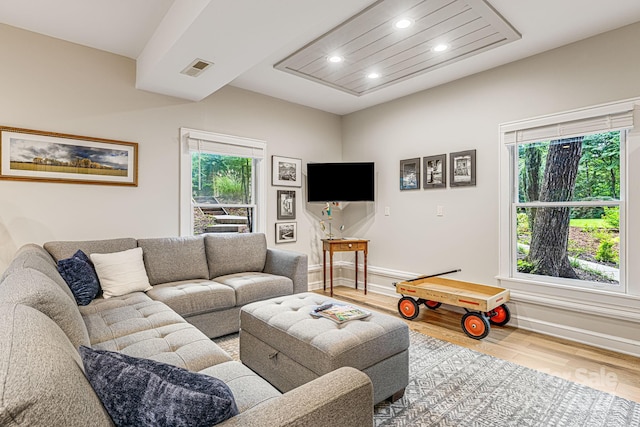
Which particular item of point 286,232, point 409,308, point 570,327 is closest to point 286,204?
point 286,232

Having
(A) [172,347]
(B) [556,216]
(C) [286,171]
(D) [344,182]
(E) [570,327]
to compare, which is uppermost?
(C) [286,171]

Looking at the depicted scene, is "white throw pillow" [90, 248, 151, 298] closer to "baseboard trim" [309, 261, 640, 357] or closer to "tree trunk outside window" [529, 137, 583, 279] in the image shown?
"baseboard trim" [309, 261, 640, 357]

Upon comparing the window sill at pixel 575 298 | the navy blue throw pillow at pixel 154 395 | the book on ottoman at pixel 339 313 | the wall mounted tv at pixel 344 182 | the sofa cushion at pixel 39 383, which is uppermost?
the wall mounted tv at pixel 344 182

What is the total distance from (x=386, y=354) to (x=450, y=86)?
3.20m

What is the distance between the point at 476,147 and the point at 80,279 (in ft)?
12.6

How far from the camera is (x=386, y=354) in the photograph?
1921mm

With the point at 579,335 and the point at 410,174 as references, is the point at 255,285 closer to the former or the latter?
the point at 410,174

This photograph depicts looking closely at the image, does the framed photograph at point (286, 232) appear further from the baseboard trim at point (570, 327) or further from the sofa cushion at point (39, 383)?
the sofa cushion at point (39, 383)

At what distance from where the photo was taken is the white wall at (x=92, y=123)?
282 cm

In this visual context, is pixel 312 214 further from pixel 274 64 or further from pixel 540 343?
pixel 540 343

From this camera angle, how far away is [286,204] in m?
4.57

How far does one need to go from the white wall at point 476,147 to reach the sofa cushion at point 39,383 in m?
3.58

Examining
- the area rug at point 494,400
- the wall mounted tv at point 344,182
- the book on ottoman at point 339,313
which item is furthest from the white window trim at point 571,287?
the book on ottoman at point 339,313

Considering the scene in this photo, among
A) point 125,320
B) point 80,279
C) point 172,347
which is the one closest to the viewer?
point 172,347
